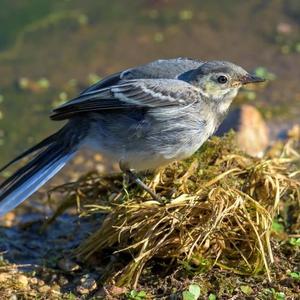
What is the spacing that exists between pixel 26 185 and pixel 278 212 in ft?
5.87

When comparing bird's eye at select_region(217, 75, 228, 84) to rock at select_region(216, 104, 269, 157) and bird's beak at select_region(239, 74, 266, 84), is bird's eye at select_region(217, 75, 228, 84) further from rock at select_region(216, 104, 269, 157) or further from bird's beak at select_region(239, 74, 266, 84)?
rock at select_region(216, 104, 269, 157)

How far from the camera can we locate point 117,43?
941cm

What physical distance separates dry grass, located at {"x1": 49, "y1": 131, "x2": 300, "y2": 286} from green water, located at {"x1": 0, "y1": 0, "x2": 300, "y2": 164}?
2511 millimetres

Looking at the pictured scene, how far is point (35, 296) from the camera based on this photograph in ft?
16.0

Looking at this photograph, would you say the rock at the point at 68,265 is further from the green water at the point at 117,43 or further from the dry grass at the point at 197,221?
the green water at the point at 117,43

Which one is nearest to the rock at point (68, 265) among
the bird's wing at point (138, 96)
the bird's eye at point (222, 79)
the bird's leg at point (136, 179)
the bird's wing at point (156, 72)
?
the bird's leg at point (136, 179)

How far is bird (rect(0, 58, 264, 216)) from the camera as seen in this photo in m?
5.22

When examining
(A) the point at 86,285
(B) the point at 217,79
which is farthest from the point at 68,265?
(B) the point at 217,79

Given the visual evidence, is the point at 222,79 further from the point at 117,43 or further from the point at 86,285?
the point at 117,43

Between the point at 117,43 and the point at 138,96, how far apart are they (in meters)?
4.29

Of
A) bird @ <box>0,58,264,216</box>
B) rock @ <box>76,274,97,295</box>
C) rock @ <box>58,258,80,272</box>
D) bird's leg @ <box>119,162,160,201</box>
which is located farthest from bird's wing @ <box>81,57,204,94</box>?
rock @ <box>76,274,97,295</box>

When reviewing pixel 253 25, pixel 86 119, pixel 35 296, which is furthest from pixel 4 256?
pixel 253 25

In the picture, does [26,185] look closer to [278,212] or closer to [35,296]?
[35,296]

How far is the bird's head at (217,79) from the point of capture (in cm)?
530
